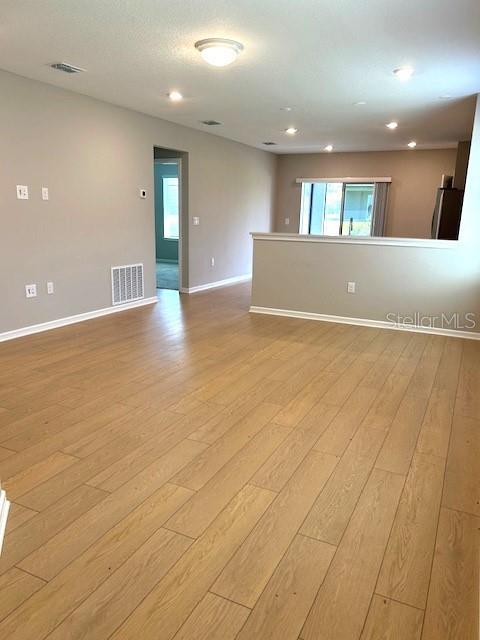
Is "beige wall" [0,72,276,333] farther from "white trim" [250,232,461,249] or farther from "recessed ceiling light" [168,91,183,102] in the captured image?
"white trim" [250,232,461,249]

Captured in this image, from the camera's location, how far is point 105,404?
10.1 feet

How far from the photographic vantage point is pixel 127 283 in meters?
6.00

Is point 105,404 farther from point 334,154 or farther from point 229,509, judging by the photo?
point 334,154

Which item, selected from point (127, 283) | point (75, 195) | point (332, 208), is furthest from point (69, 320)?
point (332, 208)

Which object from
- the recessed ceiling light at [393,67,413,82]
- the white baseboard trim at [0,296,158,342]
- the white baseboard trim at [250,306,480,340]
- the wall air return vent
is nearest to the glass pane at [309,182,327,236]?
the white baseboard trim at [250,306,480,340]

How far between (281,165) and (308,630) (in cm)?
922

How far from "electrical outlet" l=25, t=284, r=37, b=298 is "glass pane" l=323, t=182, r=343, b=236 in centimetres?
632

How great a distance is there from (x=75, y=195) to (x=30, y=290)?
1.15m

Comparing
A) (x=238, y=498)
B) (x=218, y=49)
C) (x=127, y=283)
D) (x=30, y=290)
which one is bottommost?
(x=238, y=498)

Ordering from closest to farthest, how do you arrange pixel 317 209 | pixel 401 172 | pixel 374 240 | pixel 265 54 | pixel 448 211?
Answer: pixel 265 54
pixel 374 240
pixel 448 211
pixel 401 172
pixel 317 209

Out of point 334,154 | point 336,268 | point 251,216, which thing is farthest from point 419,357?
point 334,154

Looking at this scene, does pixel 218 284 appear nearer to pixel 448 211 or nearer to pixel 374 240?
pixel 374 240

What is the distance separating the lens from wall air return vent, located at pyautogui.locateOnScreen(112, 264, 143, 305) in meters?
5.81

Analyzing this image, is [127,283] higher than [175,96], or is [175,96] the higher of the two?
[175,96]
